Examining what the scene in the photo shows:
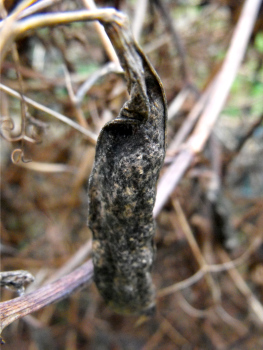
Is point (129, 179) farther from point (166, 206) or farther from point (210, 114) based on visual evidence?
point (166, 206)

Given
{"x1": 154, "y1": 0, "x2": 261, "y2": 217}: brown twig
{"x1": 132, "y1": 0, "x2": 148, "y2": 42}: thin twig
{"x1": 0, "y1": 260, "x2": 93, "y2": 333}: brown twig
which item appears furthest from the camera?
{"x1": 132, "y1": 0, "x2": 148, "y2": 42}: thin twig

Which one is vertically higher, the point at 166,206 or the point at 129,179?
the point at 129,179

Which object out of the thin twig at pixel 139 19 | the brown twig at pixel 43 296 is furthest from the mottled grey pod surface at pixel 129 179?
the thin twig at pixel 139 19

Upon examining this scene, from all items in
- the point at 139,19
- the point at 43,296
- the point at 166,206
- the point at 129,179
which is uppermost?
the point at 139,19

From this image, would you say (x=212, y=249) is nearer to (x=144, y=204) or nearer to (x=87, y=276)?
(x=87, y=276)

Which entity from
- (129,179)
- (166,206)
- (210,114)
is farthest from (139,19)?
(129,179)

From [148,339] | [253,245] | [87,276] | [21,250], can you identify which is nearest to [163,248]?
[253,245]

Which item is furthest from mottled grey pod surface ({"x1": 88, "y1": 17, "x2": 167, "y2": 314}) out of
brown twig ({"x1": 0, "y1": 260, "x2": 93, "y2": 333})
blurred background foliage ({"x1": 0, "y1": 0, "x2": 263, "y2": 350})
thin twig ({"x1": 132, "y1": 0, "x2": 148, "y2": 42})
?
thin twig ({"x1": 132, "y1": 0, "x2": 148, "y2": 42})

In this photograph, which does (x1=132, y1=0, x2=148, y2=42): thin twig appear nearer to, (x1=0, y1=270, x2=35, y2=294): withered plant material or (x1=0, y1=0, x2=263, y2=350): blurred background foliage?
(x1=0, y1=0, x2=263, y2=350): blurred background foliage

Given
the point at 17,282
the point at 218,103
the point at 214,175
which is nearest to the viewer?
the point at 17,282
